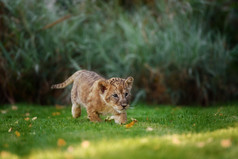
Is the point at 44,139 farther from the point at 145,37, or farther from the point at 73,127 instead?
the point at 145,37

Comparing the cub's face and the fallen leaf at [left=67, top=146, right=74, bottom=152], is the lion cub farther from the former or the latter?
the fallen leaf at [left=67, top=146, right=74, bottom=152]

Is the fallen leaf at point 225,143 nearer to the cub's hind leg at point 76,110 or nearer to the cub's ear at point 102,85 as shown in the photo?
the cub's ear at point 102,85

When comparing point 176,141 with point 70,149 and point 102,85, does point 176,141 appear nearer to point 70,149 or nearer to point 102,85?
point 70,149

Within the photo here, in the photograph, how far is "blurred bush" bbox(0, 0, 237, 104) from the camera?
10.9 metres

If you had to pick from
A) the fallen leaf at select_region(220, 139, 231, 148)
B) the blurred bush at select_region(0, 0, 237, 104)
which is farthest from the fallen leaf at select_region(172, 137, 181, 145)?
the blurred bush at select_region(0, 0, 237, 104)

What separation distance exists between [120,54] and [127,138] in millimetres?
6668

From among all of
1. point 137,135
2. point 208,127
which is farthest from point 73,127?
point 208,127

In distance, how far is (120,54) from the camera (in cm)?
1171

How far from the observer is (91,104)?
6.90 meters

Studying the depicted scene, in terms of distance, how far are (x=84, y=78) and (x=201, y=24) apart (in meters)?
6.06

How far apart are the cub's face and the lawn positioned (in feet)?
1.20

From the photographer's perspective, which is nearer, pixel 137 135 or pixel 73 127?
pixel 137 135

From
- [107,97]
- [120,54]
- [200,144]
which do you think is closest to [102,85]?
[107,97]

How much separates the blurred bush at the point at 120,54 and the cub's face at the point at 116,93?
409cm
